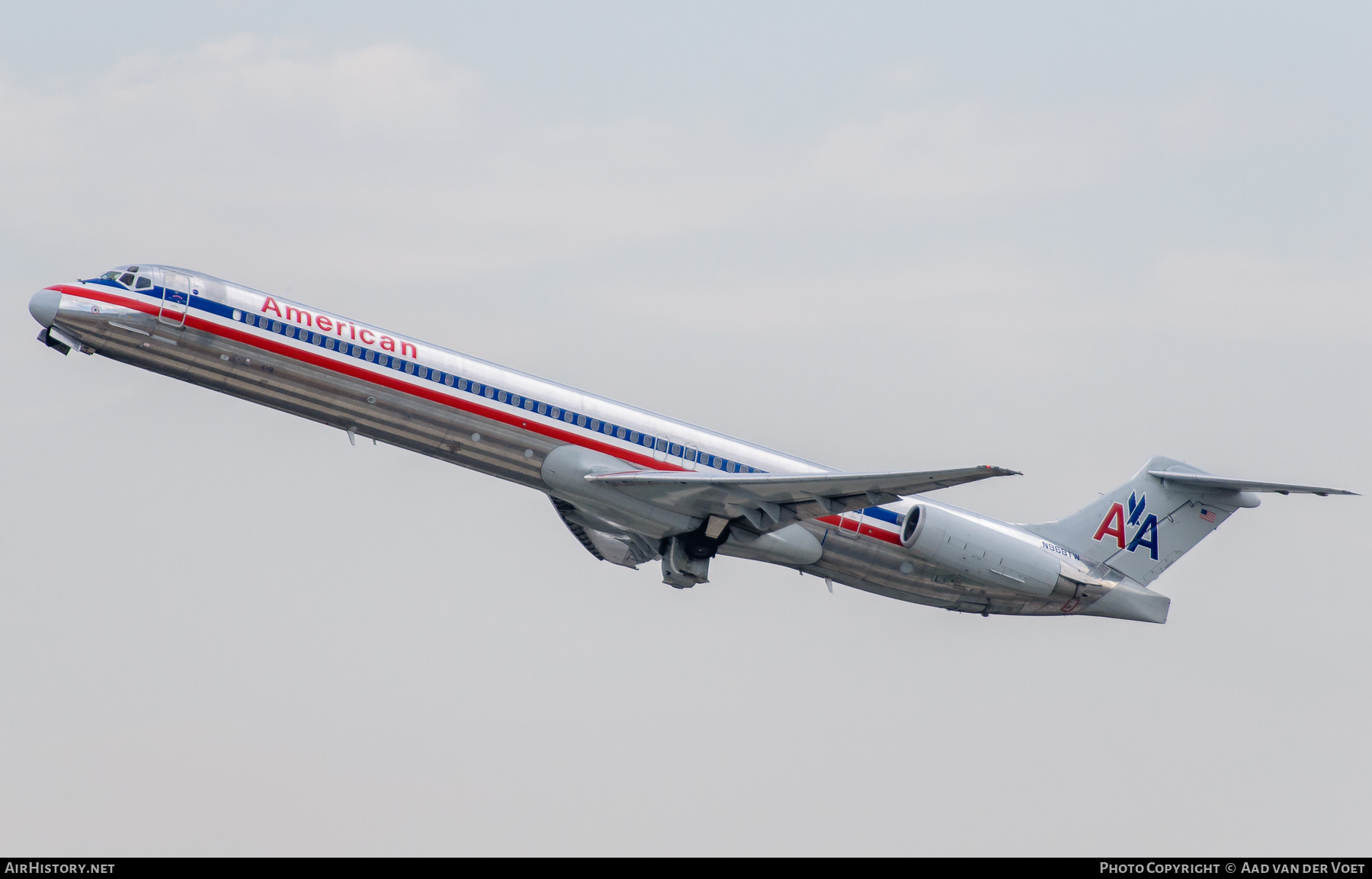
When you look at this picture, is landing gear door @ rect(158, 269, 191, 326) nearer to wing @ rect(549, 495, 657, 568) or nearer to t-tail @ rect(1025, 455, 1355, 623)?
wing @ rect(549, 495, 657, 568)

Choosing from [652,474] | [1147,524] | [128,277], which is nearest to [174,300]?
[128,277]

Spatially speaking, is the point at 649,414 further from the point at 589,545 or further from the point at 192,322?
the point at 192,322

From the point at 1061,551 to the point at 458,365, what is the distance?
16341 mm

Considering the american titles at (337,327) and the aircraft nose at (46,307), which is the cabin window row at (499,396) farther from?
the aircraft nose at (46,307)

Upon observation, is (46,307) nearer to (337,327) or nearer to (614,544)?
(337,327)

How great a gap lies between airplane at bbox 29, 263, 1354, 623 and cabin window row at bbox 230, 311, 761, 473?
0.04 meters

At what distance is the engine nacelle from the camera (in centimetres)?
3494

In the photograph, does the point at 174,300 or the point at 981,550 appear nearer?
the point at 174,300

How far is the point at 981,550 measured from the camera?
35.7 meters

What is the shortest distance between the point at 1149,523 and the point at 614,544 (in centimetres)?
1412

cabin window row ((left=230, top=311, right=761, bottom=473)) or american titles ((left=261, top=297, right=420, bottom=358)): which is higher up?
american titles ((left=261, top=297, right=420, bottom=358))

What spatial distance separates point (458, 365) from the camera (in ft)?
104

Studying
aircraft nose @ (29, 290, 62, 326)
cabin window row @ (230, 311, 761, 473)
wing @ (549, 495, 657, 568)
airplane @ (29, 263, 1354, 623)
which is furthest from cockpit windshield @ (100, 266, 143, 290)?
wing @ (549, 495, 657, 568)
